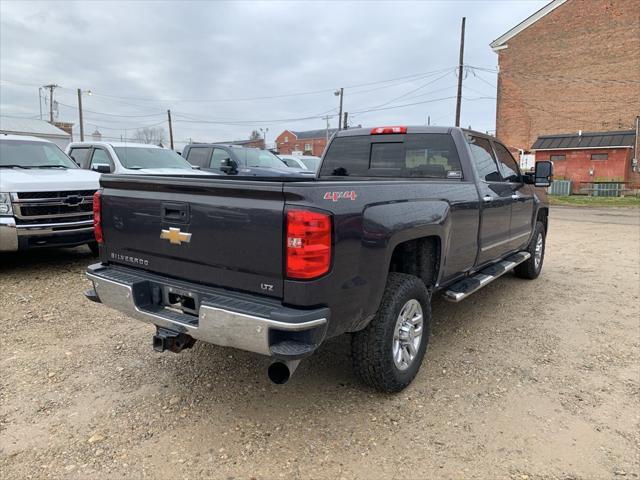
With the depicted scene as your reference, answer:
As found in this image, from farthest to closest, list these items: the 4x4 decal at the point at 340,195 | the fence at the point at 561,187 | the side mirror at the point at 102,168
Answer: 1. the fence at the point at 561,187
2. the side mirror at the point at 102,168
3. the 4x4 decal at the point at 340,195

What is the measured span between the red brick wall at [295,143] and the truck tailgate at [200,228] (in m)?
74.9

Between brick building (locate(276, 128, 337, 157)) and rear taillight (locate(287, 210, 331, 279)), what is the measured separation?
2921 inches

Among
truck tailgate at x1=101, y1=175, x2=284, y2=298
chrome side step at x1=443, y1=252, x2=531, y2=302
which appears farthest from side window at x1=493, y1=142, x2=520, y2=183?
truck tailgate at x1=101, y1=175, x2=284, y2=298

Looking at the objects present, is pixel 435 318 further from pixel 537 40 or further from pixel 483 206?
pixel 537 40

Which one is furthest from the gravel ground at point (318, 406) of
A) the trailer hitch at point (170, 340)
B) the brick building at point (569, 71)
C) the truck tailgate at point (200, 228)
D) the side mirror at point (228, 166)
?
the brick building at point (569, 71)

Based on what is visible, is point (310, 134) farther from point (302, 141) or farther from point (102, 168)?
point (102, 168)

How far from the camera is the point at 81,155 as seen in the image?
9.07 meters

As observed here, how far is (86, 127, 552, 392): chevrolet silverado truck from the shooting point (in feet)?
8.25

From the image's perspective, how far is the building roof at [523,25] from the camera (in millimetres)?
32500

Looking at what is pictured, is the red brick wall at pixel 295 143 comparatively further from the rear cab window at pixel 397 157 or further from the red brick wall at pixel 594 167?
the rear cab window at pixel 397 157

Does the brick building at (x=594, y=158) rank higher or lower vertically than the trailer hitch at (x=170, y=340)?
higher

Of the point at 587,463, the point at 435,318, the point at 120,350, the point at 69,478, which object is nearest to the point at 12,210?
the point at 120,350

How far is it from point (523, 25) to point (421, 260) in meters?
36.1

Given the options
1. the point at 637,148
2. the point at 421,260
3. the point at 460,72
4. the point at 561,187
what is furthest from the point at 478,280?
the point at 637,148
